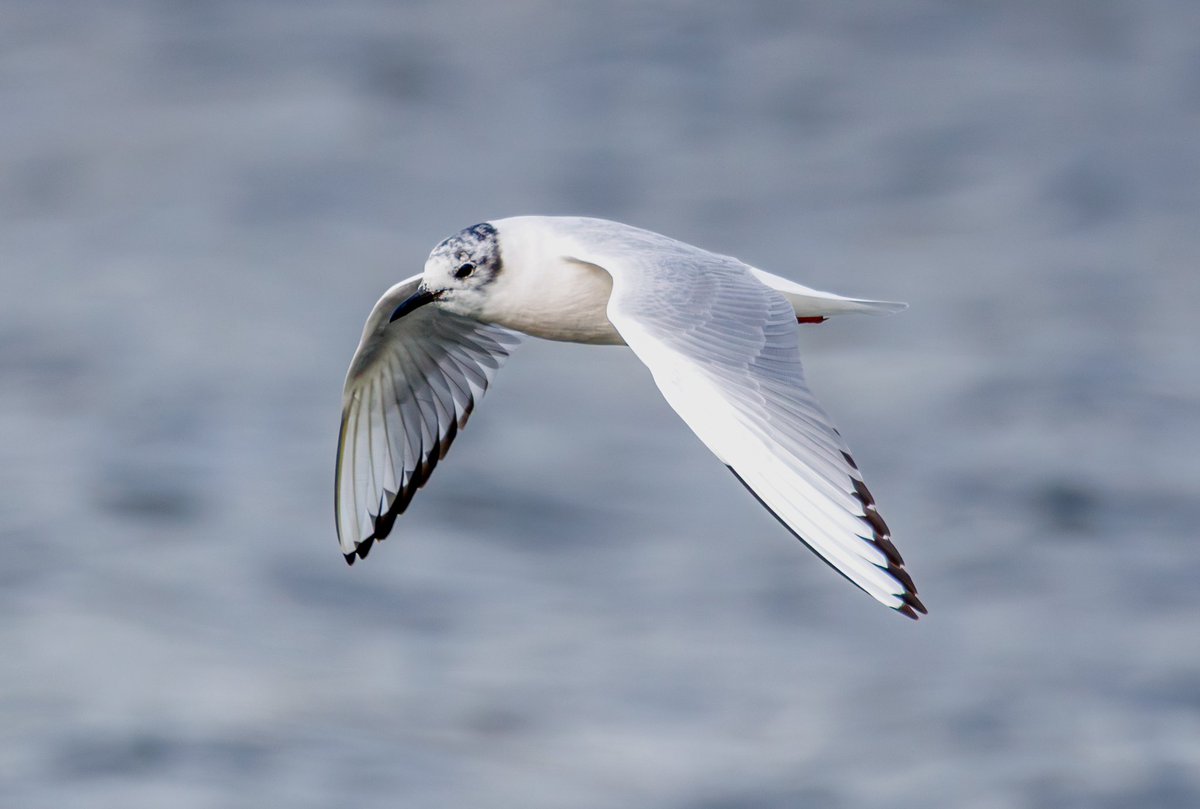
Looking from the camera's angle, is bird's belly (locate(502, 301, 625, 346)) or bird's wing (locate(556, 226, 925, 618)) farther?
bird's belly (locate(502, 301, 625, 346))

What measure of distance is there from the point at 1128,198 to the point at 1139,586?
466 centimetres

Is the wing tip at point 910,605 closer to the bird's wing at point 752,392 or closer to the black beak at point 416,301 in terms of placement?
the bird's wing at point 752,392

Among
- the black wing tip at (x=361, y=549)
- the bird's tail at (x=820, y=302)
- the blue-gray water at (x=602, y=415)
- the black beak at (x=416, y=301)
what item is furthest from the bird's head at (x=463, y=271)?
the blue-gray water at (x=602, y=415)

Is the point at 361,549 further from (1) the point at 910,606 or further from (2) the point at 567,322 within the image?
(1) the point at 910,606

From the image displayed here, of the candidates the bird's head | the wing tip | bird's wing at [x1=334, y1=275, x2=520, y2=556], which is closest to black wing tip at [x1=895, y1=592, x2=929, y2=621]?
the wing tip

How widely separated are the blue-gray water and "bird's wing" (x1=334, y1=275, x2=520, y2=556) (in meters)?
3.14

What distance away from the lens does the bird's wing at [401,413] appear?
5637 millimetres

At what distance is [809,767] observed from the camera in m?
8.82

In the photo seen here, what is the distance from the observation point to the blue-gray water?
8.93m

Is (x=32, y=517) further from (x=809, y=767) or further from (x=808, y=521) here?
(x=808, y=521)

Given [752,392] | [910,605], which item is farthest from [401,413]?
[910,605]

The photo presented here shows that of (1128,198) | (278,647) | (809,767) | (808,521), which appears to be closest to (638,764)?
(809,767)

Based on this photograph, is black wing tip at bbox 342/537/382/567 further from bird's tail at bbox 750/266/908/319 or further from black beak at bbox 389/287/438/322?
bird's tail at bbox 750/266/908/319

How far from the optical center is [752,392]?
4234 mm
